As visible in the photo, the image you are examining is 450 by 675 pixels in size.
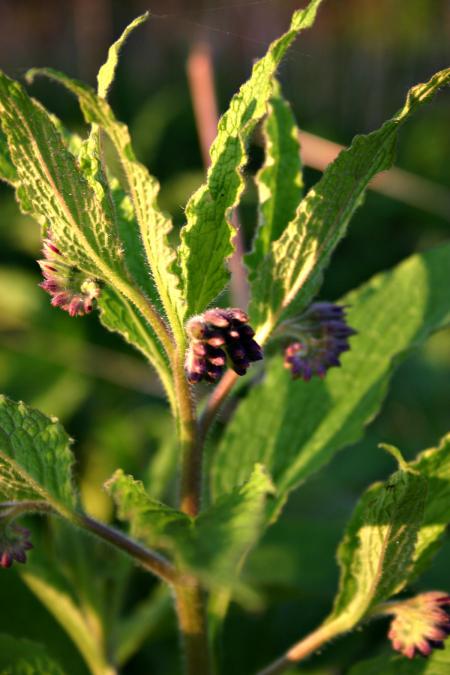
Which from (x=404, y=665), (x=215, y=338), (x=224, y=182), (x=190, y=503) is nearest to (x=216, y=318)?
(x=215, y=338)

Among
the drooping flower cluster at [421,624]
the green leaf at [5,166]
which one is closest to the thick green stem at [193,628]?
the drooping flower cluster at [421,624]

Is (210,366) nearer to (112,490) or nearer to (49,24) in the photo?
(112,490)

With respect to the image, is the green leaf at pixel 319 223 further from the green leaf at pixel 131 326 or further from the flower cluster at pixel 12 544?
the flower cluster at pixel 12 544

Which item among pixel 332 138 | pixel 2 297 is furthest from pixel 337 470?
pixel 332 138

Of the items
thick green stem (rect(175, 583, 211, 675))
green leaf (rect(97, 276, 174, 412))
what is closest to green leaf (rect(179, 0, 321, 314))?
green leaf (rect(97, 276, 174, 412))

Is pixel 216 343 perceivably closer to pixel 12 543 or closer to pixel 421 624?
pixel 12 543

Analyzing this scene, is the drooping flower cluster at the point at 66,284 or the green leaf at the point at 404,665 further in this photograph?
the green leaf at the point at 404,665
